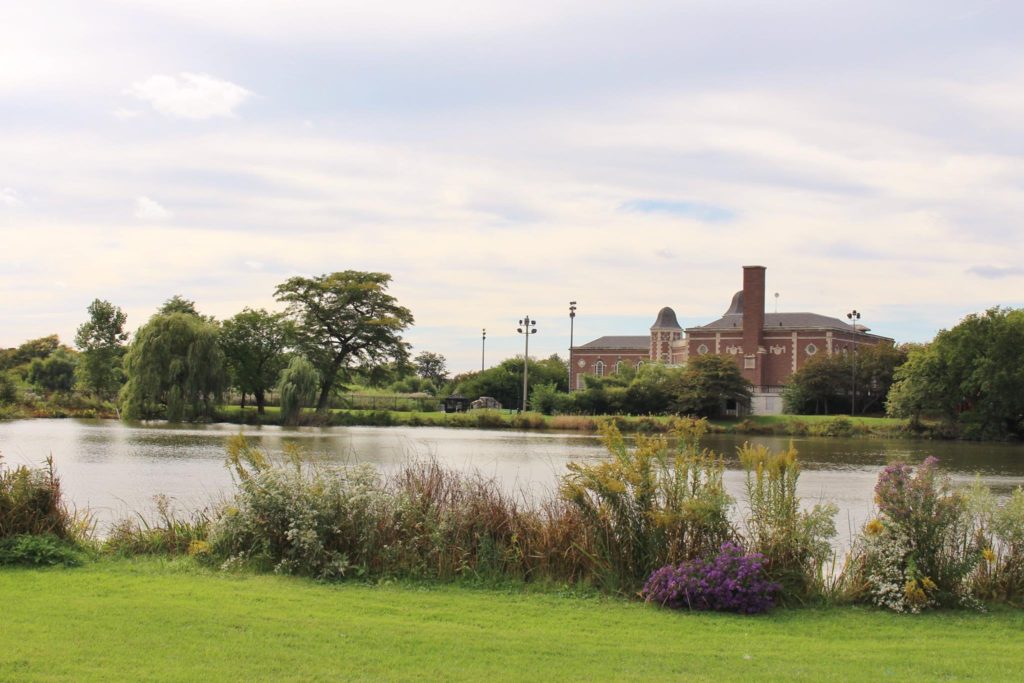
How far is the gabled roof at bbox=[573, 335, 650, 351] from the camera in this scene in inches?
4071

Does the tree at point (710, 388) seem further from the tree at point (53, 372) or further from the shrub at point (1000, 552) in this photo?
the tree at point (53, 372)

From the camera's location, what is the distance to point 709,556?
8.76 meters

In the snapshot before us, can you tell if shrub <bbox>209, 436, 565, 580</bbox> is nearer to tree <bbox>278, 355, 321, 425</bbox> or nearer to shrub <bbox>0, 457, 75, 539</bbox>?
shrub <bbox>0, 457, 75, 539</bbox>

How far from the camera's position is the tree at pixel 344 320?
214 feet

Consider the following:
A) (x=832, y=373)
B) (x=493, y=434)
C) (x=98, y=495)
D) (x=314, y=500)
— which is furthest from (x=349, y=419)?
(x=314, y=500)

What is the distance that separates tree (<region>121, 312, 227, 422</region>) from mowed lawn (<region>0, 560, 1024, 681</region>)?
4536cm

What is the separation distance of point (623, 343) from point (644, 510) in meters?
96.4

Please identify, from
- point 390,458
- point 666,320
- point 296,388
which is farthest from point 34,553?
point 666,320

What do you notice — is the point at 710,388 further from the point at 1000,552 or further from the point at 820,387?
the point at 1000,552

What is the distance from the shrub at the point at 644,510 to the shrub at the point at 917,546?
1.39 metres

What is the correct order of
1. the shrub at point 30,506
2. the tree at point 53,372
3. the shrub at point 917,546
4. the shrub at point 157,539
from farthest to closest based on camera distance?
the tree at point 53,372 < the shrub at point 157,539 < the shrub at point 30,506 < the shrub at point 917,546

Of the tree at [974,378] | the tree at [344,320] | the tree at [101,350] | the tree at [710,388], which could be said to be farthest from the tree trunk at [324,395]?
the tree at [974,378]

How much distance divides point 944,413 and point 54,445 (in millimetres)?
51949

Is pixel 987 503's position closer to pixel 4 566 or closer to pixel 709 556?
pixel 709 556
